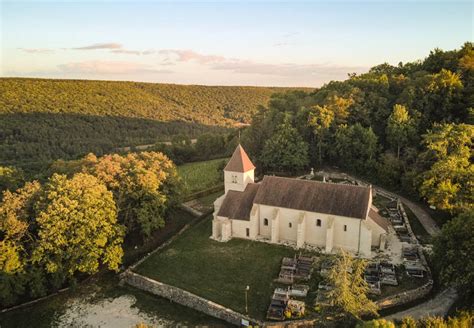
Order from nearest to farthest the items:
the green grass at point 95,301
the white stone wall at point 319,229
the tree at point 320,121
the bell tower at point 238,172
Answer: the green grass at point 95,301 < the white stone wall at point 319,229 < the bell tower at point 238,172 < the tree at point 320,121

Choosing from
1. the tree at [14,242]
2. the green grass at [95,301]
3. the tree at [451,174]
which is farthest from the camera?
the tree at [451,174]

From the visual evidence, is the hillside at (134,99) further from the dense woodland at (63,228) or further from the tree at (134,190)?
the dense woodland at (63,228)

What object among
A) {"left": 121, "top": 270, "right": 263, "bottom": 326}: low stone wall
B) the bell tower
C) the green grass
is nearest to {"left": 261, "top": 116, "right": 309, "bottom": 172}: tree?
the bell tower

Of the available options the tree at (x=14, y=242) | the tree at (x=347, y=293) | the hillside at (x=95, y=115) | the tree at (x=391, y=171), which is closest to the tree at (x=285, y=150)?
the tree at (x=391, y=171)

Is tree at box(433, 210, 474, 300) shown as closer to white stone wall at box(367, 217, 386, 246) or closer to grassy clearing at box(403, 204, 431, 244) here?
white stone wall at box(367, 217, 386, 246)

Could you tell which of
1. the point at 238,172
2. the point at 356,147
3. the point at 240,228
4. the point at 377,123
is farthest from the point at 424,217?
the point at 377,123

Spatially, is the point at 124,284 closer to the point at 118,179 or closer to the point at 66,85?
the point at 118,179
